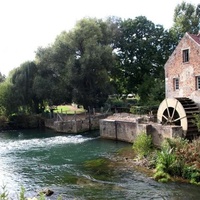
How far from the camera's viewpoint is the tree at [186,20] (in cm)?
3675

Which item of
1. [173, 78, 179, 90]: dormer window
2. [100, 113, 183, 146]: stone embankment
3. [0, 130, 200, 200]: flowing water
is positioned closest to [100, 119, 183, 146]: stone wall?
[100, 113, 183, 146]: stone embankment

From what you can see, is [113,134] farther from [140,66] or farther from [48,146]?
[140,66]

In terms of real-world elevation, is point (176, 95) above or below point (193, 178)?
above

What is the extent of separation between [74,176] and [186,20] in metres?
28.9

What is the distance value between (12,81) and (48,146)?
15.0 metres

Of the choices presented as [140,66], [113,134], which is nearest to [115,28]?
[140,66]

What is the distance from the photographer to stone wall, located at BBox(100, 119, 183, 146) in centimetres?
1861

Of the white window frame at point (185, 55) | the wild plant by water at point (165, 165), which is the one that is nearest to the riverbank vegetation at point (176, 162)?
the wild plant by water at point (165, 165)

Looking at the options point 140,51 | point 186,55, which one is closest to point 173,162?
point 186,55

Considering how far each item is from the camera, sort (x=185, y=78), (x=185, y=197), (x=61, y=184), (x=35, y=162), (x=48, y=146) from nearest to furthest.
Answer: (x=185, y=197)
(x=61, y=184)
(x=35, y=162)
(x=185, y=78)
(x=48, y=146)

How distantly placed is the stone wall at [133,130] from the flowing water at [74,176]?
1.03 m

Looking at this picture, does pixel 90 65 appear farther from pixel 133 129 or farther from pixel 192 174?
pixel 192 174

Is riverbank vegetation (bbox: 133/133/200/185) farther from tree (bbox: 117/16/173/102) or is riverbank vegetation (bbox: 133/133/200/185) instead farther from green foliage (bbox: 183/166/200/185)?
tree (bbox: 117/16/173/102)

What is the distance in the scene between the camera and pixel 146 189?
1209cm
